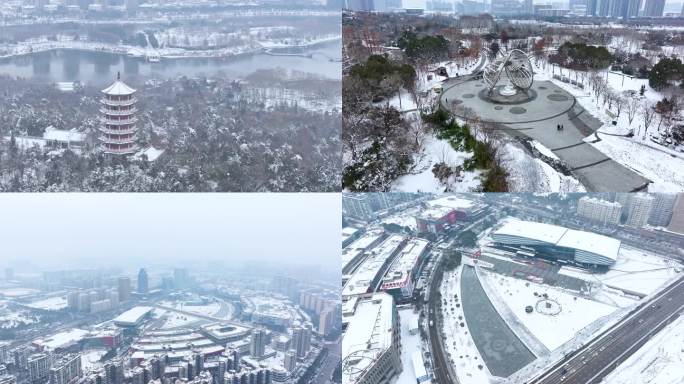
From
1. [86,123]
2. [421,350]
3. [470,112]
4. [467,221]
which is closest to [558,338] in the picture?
[421,350]

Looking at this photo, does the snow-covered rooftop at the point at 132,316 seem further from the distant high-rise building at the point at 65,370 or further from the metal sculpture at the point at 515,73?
the metal sculpture at the point at 515,73

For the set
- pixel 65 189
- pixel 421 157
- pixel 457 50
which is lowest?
pixel 65 189

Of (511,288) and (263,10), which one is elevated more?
(263,10)

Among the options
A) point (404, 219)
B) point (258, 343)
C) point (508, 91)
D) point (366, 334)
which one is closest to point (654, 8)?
point (508, 91)

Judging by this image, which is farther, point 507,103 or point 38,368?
point 507,103

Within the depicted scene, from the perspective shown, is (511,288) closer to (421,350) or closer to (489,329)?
(489,329)

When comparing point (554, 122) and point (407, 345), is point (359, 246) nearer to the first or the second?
point (407, 345)

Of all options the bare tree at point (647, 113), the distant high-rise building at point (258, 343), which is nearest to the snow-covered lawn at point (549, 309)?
the distant high-rise building at point (258, 343)
